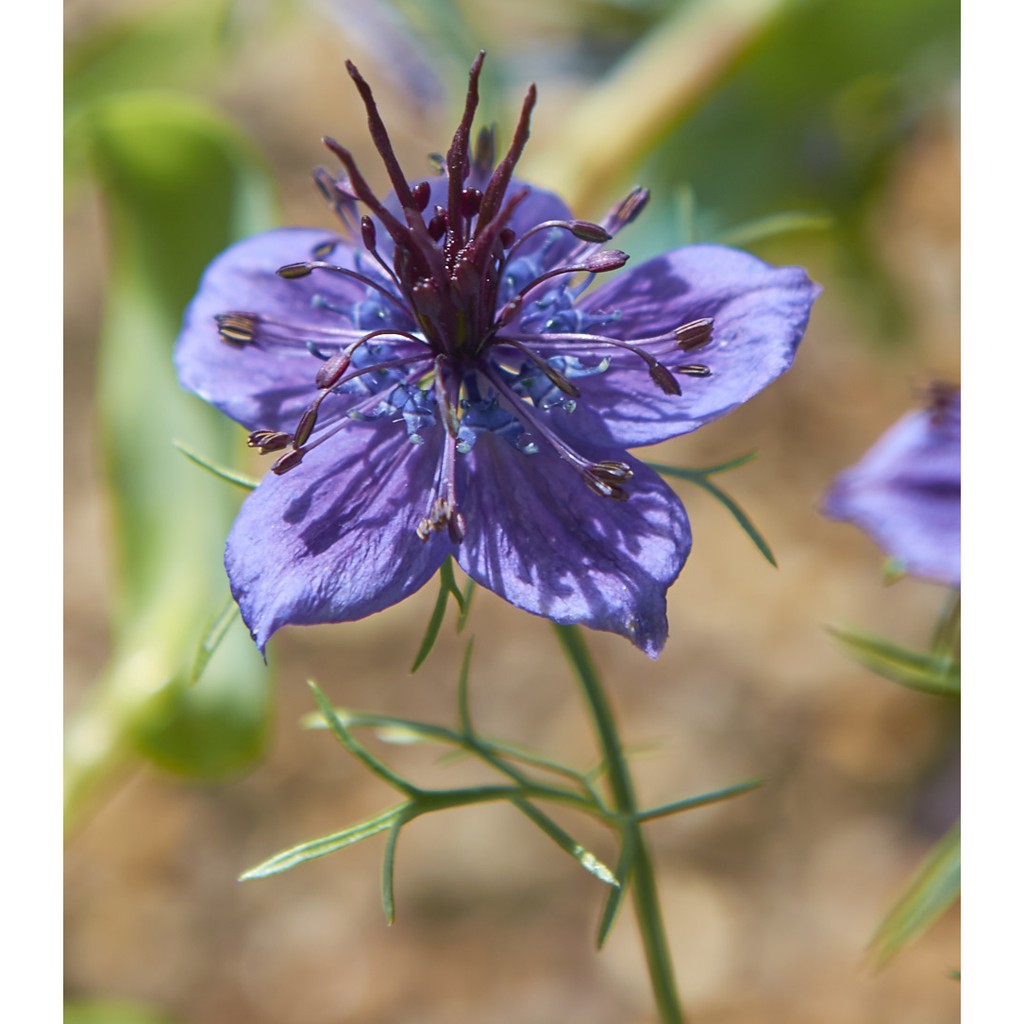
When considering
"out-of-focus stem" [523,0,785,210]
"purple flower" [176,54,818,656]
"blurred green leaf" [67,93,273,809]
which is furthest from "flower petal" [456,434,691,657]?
"out-of-focus stem" [523,0,785,210]

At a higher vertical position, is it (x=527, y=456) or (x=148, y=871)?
(x=527, y=456)

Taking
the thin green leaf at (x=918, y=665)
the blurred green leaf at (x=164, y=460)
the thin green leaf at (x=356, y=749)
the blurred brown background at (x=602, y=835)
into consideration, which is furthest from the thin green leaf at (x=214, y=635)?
the blurred brown background at (x=602, y=835)

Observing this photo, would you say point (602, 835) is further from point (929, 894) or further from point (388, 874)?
point (388, 874)

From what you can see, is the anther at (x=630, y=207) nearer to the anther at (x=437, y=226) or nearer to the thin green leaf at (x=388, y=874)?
the anther at (x=437, y=226)

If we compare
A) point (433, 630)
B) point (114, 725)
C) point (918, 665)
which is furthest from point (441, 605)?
point (114, 725)

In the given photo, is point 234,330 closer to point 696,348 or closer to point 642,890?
point 696,348
